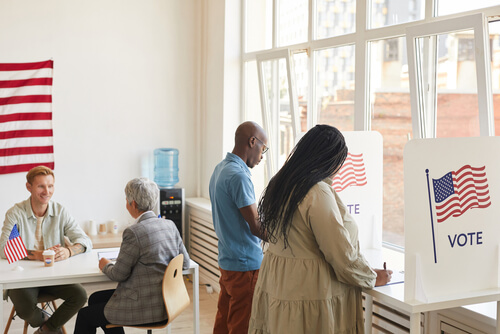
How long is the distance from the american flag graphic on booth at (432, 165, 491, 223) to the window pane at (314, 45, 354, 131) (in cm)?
168

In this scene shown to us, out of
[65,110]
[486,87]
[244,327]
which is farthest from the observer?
[65,110]

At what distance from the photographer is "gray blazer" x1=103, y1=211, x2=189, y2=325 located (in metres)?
3.09

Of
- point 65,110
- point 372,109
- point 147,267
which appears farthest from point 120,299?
point 65,110

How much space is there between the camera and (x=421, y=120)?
347 cm

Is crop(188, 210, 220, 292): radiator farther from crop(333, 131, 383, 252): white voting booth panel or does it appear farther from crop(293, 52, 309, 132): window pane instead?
crop(333, 131, 383, 252): white voting booth panel

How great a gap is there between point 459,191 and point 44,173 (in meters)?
2.66

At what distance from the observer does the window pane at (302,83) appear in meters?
4.67

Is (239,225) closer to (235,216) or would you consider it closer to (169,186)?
(235,216)

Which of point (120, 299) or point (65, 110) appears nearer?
point (120, 299)

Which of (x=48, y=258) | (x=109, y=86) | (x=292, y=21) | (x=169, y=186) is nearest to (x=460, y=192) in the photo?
(x=48, y=258)

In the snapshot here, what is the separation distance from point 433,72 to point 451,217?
4.00ft

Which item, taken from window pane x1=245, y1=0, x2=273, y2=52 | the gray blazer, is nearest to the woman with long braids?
the gray blazer

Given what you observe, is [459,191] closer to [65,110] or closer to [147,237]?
[147,237]

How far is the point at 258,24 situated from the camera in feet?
18.2
